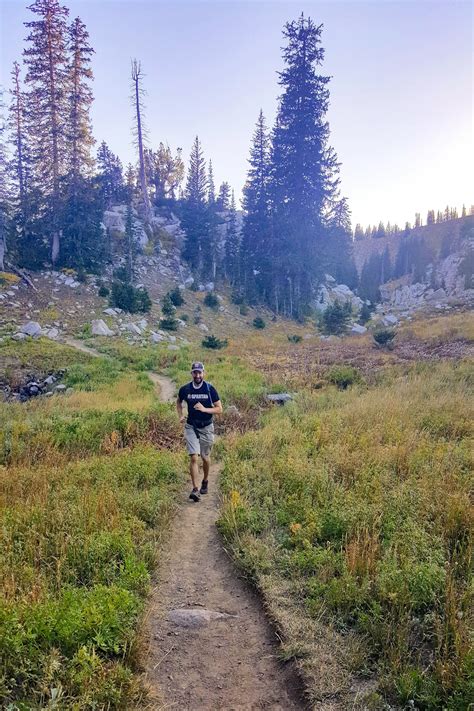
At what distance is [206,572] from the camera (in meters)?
4.98

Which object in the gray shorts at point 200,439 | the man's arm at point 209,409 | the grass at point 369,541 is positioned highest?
the man's arm at point 209,409

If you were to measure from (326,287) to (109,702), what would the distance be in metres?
53.4

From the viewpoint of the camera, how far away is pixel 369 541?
4449 mm

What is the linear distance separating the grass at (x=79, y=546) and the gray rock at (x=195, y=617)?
41cm

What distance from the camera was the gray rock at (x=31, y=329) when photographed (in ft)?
71.0

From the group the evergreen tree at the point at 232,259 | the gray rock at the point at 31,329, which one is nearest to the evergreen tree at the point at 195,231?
the evergreen tree at the point at 232,259

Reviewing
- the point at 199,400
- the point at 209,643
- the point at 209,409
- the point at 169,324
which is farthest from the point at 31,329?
the point at 209,643

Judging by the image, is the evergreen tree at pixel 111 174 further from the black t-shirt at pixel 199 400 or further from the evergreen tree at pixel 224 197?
the black t-shirt at pixel 199 400

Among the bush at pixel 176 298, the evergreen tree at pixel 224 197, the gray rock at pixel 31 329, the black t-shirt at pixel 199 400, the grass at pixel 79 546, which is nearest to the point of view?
the grass at pixel 79 546

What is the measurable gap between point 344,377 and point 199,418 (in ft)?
30.2

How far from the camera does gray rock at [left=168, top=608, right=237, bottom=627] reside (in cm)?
409

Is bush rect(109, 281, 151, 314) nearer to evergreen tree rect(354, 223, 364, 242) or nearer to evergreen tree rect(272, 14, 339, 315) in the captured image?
evergreen tree rect(272, 14, 339, 315)

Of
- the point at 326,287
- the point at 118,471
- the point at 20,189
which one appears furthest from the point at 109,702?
the point at 326,287

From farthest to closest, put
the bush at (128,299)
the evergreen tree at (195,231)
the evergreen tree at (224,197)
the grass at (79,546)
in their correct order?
the evergreen tree at (224,197) → the evergreen tree at (195,231) → the bush at (128,299) → the grass at (79,546)
